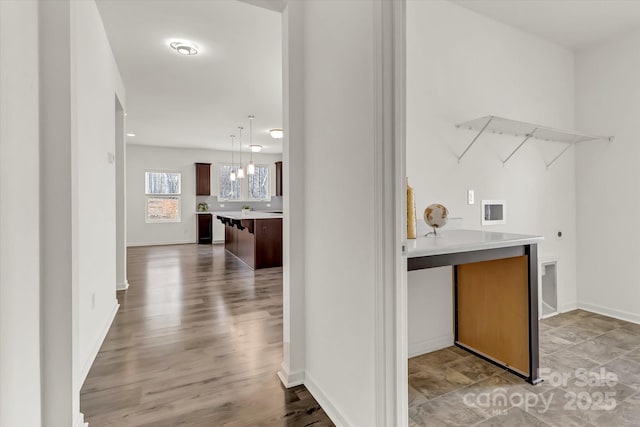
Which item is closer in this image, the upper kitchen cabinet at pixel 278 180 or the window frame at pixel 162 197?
the window frame at pixel 162 197

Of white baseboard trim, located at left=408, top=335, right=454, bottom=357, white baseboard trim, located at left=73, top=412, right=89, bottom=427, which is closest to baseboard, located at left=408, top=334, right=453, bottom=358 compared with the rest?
white baseboard trim, located at left=408, top=335, right=454, bottom=357

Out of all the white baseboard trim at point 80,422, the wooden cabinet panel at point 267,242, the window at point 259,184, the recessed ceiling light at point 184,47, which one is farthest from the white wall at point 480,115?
the window at point 259,184

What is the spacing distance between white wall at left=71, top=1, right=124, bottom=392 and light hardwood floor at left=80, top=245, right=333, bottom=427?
0.22 m

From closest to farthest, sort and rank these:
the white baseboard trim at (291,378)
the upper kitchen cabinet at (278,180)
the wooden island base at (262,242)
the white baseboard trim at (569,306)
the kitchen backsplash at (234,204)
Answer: the white baseboard trim at (291,378), the white baseboard trim at (569,306), the wooden island base at (262,242), the kitchen backsplash at (234,204), the upper kitchen cabinet at (278,180)

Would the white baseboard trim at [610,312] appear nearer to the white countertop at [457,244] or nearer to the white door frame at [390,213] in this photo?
the white countertop at [457,244]

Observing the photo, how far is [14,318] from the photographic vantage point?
112cm

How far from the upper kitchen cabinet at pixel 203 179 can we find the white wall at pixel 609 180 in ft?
26.8

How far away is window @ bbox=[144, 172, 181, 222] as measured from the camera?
8617 mm

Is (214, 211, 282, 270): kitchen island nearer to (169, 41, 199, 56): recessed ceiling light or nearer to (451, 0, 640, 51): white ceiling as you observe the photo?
(169, 41, 199, 56): recessed ceiling light

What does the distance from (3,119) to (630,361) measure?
3692mm

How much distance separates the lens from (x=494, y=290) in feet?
7.33

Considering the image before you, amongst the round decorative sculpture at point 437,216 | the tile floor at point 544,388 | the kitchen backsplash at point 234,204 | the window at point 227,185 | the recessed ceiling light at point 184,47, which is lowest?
the tile floor at point 544,388

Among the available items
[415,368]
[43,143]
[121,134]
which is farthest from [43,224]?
[121,134]

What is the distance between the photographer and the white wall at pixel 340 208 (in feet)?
4.63
